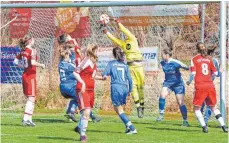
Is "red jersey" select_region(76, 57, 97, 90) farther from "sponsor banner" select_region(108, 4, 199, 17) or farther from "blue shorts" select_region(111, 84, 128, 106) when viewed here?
"sponsor banner" select_region(108, 4, 199, 17)

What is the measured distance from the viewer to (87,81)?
44.1ft

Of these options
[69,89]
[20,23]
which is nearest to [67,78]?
[69,89]

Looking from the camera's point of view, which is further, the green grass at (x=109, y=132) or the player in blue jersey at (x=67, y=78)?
the player in blue jersey at (x=67, y=78)

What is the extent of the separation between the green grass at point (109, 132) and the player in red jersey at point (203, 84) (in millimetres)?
368

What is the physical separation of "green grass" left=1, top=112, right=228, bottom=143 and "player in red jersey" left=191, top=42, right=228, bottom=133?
368mm

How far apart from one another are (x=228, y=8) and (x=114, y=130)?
495cm

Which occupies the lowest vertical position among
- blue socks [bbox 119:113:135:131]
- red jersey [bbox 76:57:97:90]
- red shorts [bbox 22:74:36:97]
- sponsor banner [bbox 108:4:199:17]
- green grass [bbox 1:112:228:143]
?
green grass [bbox 1:112:228:143]

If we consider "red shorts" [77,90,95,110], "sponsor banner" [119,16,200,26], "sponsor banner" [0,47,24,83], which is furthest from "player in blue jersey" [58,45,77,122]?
"sponsor banner" [0,47,24,83]

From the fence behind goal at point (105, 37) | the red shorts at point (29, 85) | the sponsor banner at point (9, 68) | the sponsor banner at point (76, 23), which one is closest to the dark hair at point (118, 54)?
the red shorts at point (29, 85)

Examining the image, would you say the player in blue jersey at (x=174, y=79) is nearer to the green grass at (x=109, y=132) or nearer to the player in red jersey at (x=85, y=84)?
the green grass at (x=109, y=132)

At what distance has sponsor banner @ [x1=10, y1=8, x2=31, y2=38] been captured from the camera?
22.1m

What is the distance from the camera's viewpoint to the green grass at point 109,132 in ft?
44.4

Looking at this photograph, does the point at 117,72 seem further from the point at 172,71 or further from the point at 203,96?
the point at 172,71

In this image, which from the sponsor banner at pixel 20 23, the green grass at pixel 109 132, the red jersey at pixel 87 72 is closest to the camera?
the red jersey at pixel 87 72
